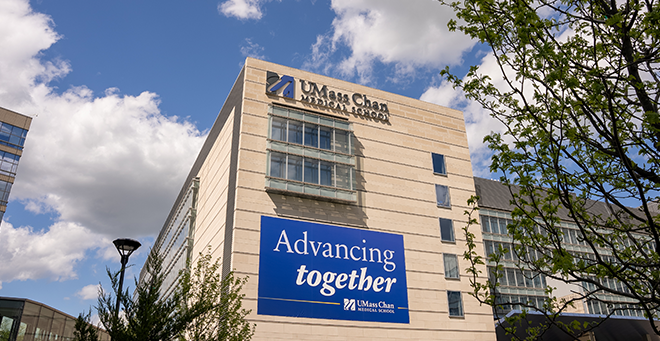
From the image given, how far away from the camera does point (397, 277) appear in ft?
101

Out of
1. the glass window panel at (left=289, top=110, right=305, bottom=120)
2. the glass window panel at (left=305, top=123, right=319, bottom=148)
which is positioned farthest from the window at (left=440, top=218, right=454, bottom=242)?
the glass window panel at (left=289, top=110, right=305, bottom=120)

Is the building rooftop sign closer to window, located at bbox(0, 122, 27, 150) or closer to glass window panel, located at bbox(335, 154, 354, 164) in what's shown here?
glass window panel, located at bbox(335, 154, 354, 164)

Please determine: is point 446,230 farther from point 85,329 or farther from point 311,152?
point 85,329

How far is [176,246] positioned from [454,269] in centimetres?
2735

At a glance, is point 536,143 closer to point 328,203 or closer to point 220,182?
point 328,203

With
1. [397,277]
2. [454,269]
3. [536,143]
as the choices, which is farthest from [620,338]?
[536,143]

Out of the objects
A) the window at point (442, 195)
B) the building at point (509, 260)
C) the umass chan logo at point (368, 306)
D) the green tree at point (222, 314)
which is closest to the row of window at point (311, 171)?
the umass chan logo at point (368, 306)

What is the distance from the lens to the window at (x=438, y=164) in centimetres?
3631

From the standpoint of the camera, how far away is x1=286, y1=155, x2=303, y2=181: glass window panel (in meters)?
30.4

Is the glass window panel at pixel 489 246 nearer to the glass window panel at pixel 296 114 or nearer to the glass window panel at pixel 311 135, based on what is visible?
the glass window panel at pixel 311 135

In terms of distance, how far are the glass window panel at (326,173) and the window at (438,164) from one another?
9.08 meters

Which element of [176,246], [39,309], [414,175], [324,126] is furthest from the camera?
[176,246]

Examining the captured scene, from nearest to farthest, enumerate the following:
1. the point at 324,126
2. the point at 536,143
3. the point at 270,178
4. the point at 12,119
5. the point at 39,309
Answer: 1. the point at 536,143
2. the point at 39,309
3. the point at 270,178
4. the point at 324,126
5. the point at 12,119

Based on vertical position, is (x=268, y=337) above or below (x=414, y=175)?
below
